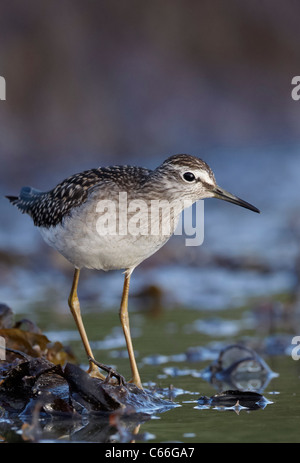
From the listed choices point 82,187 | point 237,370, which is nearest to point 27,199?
point 82,187

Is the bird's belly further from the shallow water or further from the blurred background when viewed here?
the blurred background

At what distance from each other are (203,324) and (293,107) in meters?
10.8

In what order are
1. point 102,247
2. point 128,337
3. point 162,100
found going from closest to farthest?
point 102,247 → point 128,337 → point 162,100

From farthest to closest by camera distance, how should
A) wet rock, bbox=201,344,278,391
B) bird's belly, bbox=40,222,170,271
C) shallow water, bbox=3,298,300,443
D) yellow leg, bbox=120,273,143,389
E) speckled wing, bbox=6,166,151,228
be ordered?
wet rock, bbox=201,344,278,391
speckled wing, bbox=6,166,151,228
yellow leg, bbox=120,273,143,389
bird's belly, bbox=40,222,170,271
shallow water, bbox=3,298,300,443

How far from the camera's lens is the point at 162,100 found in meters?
17.5

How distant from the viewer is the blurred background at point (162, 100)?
14.6m

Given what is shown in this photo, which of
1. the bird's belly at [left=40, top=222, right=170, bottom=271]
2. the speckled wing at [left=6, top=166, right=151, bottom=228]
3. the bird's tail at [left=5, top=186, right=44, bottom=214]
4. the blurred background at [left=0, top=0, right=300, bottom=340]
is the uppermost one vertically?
the blurred background at [left=0, top=0, right=300, bottom=340]

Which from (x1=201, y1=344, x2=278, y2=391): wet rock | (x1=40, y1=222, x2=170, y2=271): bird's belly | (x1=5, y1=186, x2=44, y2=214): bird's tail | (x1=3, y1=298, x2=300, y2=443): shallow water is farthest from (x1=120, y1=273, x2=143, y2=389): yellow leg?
(x1=5, y1=186, x2=44, y2=214): bird's tail

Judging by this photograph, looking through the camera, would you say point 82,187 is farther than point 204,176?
Yes

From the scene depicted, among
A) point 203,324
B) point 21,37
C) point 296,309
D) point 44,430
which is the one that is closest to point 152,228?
point 44,430

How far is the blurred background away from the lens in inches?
575

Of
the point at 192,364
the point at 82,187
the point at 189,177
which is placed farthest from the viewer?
the point at 192,364

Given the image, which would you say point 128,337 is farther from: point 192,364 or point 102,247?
point 102,247
